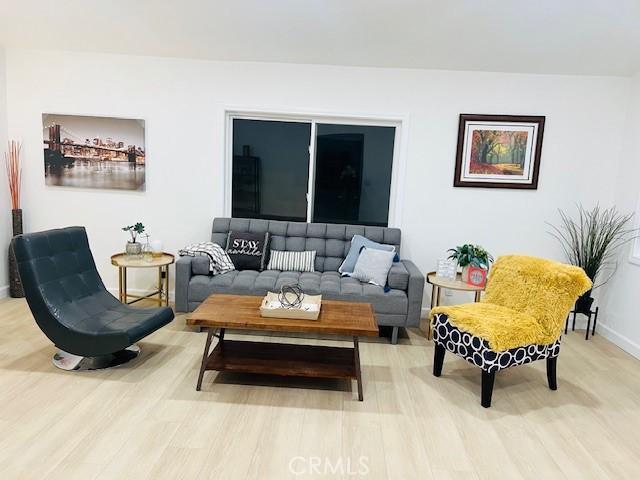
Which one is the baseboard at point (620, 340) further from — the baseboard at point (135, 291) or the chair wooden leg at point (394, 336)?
the baseboard at point (135, 291)

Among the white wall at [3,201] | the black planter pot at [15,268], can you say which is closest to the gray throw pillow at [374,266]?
the black planter pot at [15,268]

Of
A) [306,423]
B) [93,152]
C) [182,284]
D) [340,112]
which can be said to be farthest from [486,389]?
[93,152]

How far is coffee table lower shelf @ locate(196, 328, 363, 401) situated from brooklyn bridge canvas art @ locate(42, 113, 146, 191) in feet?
7.45

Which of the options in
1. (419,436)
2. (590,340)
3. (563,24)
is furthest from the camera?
(590,340)

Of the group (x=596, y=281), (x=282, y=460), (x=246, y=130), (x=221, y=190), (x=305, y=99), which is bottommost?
(x=282, y=460)

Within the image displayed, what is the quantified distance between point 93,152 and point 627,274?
17.2 feet

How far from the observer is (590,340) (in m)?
3.74

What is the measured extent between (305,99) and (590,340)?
3534 mm

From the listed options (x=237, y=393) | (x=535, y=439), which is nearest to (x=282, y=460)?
(x=237, y=393)

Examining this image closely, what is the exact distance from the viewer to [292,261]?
12.8ft

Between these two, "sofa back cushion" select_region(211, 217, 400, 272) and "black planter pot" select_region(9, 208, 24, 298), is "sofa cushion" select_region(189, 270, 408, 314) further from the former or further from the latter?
"black planter pot" select_region(9, 208, 24, 298)

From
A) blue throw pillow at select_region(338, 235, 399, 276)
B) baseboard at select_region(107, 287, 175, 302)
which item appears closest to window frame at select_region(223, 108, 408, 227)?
blue throw pillow at select_region(338, 235, 399, 276)

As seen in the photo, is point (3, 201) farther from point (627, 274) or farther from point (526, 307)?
point (627, 274)

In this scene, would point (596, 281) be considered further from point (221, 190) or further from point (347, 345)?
point (221, 190)
